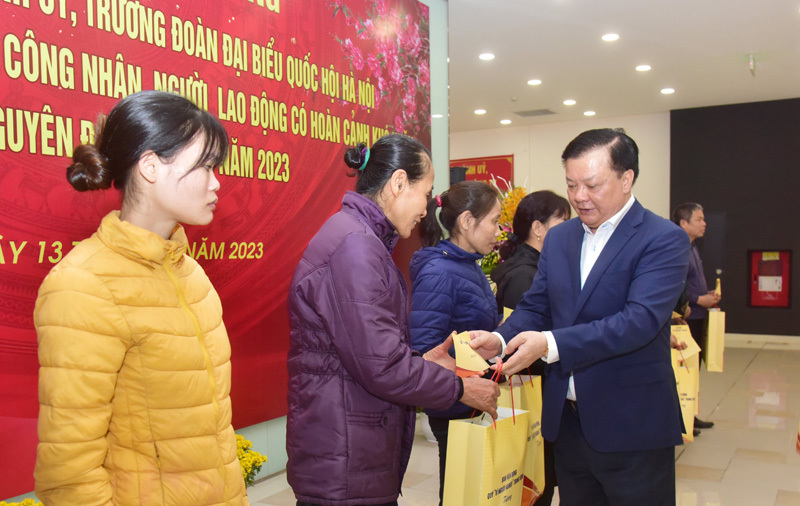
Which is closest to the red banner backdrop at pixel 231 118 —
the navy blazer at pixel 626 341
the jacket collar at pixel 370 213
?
the jacket collar at pixel 370 213

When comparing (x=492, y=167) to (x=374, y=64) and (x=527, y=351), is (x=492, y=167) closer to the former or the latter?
(x=374, y=64)

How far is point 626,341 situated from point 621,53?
21.8 ft

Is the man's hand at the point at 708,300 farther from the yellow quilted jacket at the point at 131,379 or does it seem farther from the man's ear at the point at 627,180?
the yellow quilted jacket at the point at 131,379

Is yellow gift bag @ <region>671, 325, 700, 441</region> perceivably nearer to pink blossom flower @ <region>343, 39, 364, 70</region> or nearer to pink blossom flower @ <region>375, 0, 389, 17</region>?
pink blossom flower @ <region>343, 39, 364, 70</region>

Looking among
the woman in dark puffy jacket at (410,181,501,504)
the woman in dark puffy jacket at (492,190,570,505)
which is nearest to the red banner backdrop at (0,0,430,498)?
the woman in dark puffy jacket at (410,181,501,504)

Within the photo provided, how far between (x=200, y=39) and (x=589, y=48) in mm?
5368

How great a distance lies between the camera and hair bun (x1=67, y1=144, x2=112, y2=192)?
136cm

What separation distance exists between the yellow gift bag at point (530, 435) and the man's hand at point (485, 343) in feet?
0.33

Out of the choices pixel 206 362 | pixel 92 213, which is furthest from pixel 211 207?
pixel 92 213

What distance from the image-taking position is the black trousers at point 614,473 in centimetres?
183

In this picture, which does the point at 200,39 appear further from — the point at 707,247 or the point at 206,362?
the point at 707,247

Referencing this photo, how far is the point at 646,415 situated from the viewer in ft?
5.97

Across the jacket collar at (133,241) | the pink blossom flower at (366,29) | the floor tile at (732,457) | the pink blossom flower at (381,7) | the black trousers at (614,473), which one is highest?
the pink blossom flower at (381,7)

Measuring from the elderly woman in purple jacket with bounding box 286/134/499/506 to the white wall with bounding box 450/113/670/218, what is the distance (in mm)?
10297
